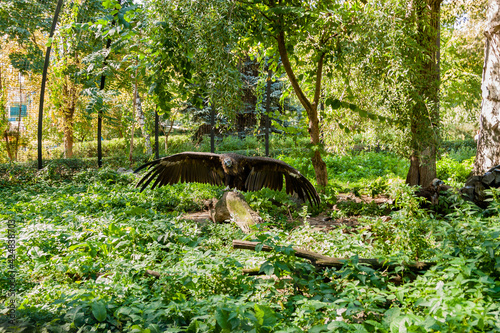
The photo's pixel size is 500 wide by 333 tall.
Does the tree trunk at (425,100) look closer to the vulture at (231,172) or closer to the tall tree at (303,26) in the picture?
the tall tree at (303,26)

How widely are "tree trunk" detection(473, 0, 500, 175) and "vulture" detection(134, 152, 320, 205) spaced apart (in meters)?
2.68

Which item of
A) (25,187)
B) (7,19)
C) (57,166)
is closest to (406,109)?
(25,187)

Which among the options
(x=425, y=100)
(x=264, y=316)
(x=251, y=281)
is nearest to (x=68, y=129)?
(x=425, y=100)

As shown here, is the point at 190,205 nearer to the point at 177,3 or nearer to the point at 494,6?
the point at 177,3

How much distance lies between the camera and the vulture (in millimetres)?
4891

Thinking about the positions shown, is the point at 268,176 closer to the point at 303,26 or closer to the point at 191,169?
the point at 191,169

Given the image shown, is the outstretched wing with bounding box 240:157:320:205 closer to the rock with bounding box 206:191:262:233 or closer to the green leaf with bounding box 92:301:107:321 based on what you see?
the rock with bounding box 206:191:262:233

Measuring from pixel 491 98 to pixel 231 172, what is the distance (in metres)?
4.02

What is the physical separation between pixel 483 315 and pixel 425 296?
0.36 m

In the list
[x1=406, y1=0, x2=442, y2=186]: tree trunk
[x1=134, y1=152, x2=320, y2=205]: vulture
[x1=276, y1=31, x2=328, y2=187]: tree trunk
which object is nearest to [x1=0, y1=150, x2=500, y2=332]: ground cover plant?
[x1=134, y1=152, x2=320, y2=205]: vulture

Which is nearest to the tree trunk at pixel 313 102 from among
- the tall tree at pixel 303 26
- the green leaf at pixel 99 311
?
the tall tree at pixel 303 26

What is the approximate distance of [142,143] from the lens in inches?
690

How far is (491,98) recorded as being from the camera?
5.17 metres

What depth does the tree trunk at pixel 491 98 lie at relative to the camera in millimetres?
5051
